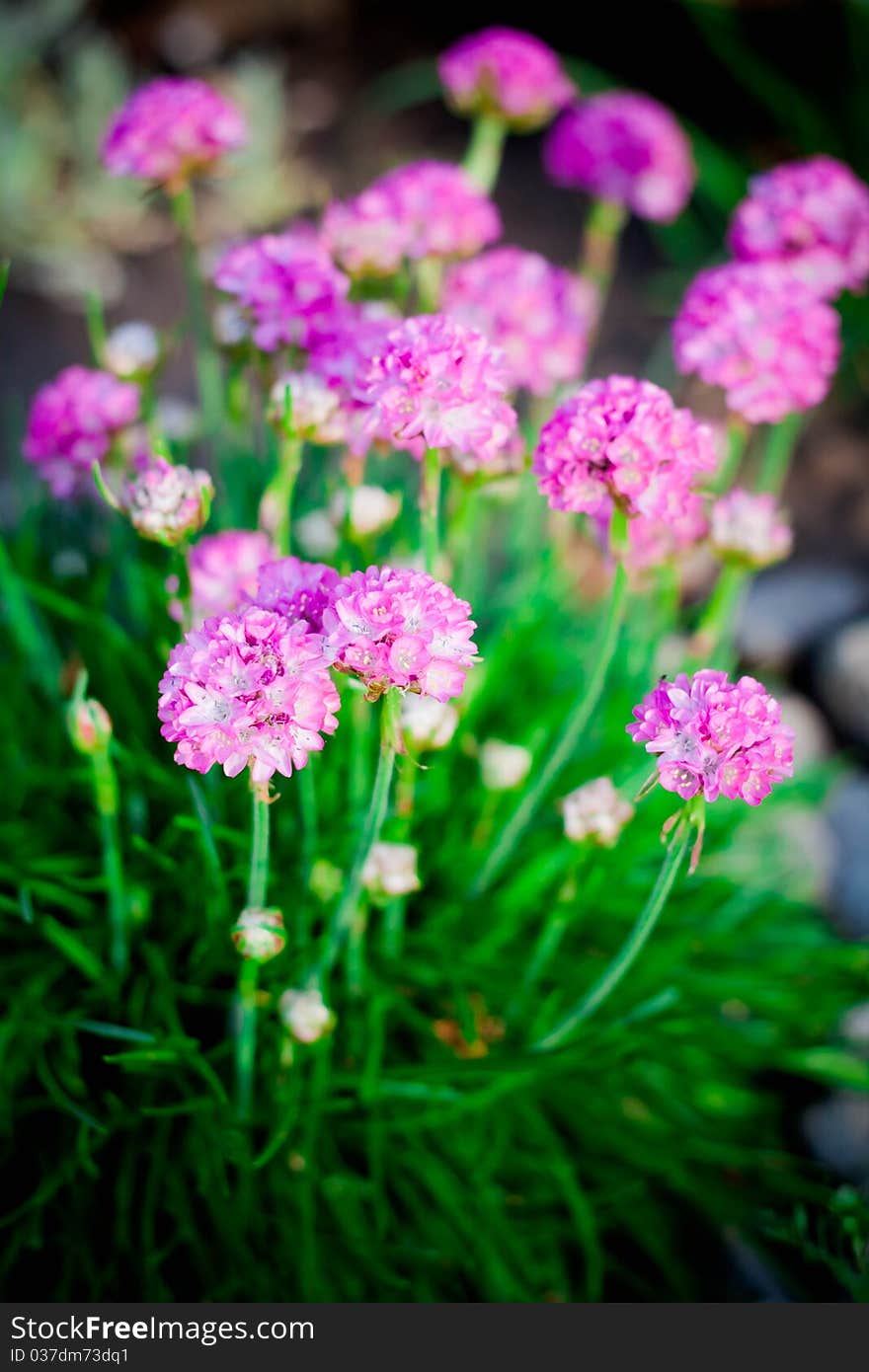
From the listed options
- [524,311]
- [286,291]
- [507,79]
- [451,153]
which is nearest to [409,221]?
[524,311]

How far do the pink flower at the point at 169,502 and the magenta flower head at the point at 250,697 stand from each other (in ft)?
0.94

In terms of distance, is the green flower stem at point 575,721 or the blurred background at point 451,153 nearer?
the green flower stem at point 575,721

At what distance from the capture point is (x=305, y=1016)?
1.20m

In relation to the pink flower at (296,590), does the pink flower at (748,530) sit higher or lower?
higher

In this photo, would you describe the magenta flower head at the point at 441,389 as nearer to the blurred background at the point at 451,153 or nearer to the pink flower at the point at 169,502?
the pink flower at the point at 169,502

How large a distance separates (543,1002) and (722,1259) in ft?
1.67

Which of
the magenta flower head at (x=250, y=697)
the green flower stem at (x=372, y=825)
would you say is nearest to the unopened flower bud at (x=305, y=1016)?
the green flower stem at (x=372, y=825)

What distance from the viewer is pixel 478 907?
156cm

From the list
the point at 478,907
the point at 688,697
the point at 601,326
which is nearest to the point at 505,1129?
the point at 478,907

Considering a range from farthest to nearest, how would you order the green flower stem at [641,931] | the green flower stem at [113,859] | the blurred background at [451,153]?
the blurred background at [451,153] < the green flower stem at [113,859] < the green flower stem at [641,931]

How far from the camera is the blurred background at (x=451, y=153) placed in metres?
2.69

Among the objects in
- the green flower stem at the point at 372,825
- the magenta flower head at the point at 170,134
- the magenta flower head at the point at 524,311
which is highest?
the magenta flower head at the point at 170,134

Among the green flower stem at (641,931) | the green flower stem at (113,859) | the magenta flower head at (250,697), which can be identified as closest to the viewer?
the magenta flower head at (250,697)

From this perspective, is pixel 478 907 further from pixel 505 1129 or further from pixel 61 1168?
pixel 61 1168
